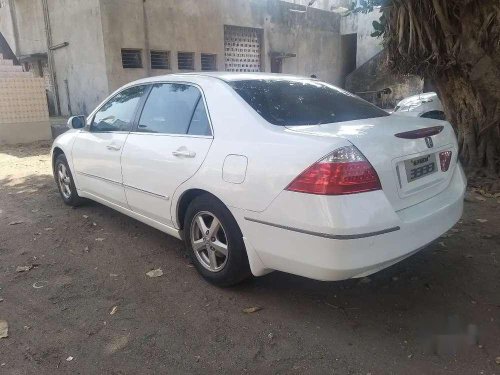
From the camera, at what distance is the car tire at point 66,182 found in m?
5.30

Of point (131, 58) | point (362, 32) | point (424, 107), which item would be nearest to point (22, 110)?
point (131, 58)

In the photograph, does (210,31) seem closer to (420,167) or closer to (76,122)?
(76,122)

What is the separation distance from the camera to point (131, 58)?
12.6 metres

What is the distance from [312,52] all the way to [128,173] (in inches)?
643

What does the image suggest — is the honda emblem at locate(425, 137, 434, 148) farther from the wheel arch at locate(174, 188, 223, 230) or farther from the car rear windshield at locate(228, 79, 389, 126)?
the wheel arch at locate(174, 188, 223, 230)

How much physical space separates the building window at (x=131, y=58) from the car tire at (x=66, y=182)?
7.67 meters

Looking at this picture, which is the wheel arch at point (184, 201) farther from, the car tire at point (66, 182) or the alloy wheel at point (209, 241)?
the car tire at point (66, 182)

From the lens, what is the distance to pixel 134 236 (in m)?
4.52

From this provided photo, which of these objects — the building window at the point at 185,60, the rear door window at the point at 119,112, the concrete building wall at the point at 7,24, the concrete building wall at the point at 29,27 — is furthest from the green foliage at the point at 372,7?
the concrete building wall at the point at 7,24

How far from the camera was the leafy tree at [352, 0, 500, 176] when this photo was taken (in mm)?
Answer: 5352

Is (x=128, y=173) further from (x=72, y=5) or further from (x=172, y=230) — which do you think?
(x=72, y=5)

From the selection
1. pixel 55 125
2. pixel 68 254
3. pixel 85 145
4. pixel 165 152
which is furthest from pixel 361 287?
pixel 55 125

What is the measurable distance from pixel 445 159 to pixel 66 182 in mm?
4336

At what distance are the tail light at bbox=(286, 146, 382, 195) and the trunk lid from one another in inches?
2.4
